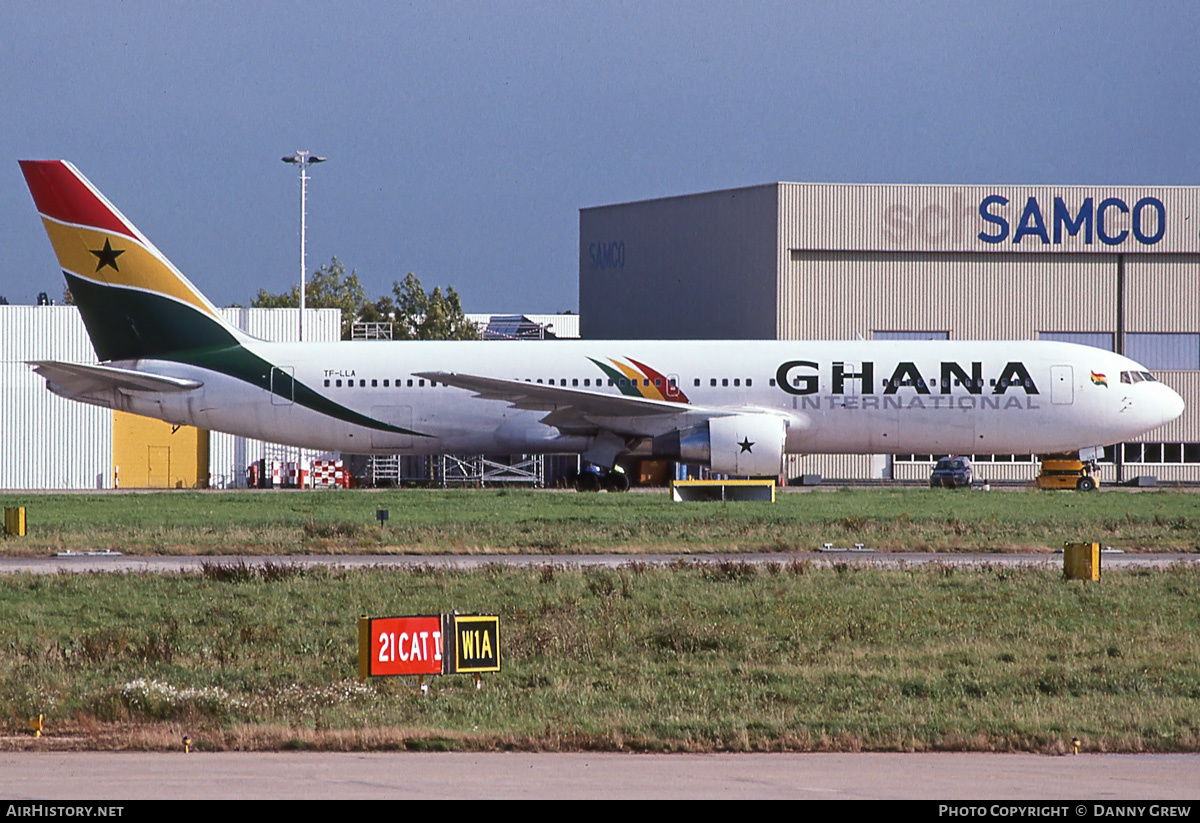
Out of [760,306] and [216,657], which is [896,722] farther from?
[760,306]

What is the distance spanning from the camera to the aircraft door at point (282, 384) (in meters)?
45.3

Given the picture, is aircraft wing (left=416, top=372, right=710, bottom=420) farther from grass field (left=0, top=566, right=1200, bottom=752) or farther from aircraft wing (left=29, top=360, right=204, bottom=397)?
grass field (left=0, top=566, right=1200, bottom=752)

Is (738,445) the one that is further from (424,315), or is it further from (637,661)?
(424,315)

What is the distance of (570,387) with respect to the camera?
1791 inches

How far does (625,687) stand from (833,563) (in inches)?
429

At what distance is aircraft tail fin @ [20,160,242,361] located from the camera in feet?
144

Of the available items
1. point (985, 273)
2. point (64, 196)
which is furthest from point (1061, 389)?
point (64, 196)

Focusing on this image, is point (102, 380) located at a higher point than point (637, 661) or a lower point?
higher

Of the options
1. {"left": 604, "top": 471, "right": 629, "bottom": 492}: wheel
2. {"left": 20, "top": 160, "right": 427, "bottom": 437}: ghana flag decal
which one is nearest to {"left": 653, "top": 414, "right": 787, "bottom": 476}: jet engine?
{"left": 604, "top": 471, "right": 629, "bottom": 492}: wheel

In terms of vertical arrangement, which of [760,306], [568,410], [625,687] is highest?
[760,306]

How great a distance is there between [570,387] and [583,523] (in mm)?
12394

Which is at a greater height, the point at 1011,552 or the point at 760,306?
the point at 760,306

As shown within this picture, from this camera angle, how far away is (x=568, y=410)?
4481 cm
